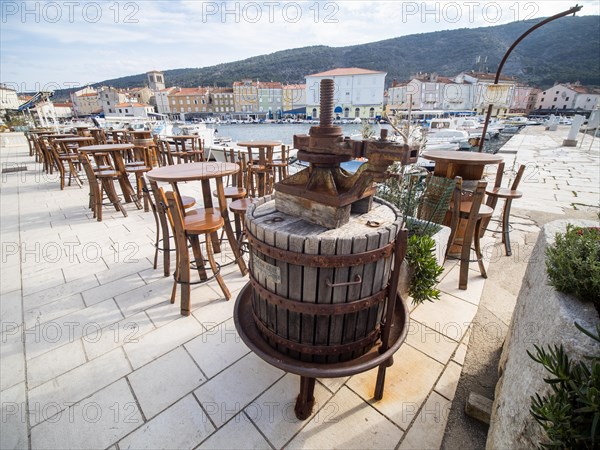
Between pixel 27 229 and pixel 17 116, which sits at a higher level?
pixel 17 116

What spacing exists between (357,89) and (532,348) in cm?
7090

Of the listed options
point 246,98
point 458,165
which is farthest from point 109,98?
point 458,165

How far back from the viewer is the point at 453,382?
2145mm

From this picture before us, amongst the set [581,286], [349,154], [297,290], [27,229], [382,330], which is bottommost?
[27,229]

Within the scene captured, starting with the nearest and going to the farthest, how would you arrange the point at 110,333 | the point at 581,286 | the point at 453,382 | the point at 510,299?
1. the point at 581,286
2. the point at 453,382
3. the point at 110,333
4. the point at 510,299

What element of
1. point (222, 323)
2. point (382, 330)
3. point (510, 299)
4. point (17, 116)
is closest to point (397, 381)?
point (382, 330)

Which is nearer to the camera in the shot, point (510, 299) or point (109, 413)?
point (109, 413)

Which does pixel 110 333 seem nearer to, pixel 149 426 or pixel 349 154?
pixel 149 426

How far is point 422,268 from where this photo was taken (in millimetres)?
2557

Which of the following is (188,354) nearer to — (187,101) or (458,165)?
(458,165)

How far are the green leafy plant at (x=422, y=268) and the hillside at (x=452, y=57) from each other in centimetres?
8879

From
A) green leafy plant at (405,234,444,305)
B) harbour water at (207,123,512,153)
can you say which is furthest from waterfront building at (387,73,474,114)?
green leafy plant at (405,234,444,305)

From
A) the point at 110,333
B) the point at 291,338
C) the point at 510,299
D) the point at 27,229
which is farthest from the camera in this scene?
the point at 27,229

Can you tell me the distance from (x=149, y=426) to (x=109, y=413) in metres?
0.35
